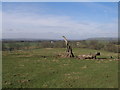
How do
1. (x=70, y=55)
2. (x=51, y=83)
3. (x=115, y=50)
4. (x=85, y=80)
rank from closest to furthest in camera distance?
(x=51, y=83) → (x=85, y=80) → (x=70, y=55) → (x=115, y=50)

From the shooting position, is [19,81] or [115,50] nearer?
[19,81]

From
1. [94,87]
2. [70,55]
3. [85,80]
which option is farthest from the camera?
[70,55]

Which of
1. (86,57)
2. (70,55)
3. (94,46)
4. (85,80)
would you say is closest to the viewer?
(85,80)

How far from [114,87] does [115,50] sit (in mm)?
49819

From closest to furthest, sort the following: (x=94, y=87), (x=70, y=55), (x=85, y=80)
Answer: (x=94, y=87) < (x=85, y=80) < (x=70, y=55)

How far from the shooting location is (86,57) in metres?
33.8

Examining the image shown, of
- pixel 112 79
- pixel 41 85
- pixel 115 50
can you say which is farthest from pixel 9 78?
pixel 115 50

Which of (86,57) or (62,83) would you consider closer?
(62,83)

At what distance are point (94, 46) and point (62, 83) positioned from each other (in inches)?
2301

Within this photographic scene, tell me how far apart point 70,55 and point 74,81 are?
21049 millimetres

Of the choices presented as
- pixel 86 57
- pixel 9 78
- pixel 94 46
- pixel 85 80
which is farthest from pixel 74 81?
pixel 94 46

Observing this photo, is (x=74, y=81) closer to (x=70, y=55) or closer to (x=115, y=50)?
(x=70, y=55)

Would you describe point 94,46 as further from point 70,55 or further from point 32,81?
point 32,81

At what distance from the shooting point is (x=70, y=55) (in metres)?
36.8
